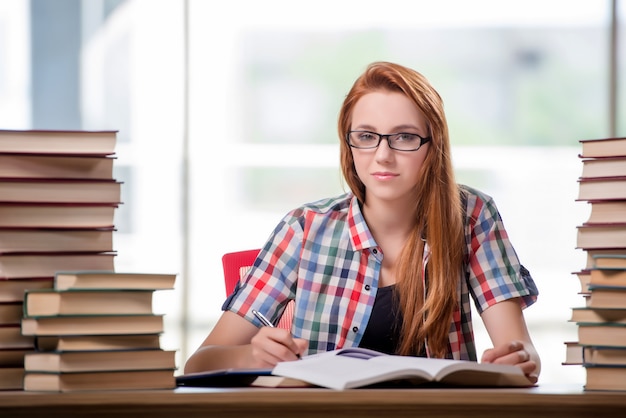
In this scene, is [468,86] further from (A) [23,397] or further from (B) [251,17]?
(A) [23,397]

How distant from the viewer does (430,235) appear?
72.3 inches

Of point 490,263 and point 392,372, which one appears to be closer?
point 392,372

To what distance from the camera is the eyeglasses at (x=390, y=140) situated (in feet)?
5.82

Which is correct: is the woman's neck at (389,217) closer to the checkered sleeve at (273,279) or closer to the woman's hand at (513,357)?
the checkered sleeve at (273,279)

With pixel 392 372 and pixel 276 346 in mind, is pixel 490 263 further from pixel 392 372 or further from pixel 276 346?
pixel 392 372

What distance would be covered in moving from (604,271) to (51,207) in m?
0.81

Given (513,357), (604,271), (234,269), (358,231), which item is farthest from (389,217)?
(604,271)

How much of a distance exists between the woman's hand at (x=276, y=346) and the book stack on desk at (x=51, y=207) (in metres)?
0.27

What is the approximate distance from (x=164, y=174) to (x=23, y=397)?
3.87m

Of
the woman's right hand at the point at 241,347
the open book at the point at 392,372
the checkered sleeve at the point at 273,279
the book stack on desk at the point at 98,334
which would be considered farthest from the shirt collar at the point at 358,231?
the book stack on desk at the point at 98,334

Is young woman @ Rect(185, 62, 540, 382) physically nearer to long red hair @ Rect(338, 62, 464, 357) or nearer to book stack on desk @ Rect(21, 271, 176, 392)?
long red hair @ Rect(338, 62, 464, 357)

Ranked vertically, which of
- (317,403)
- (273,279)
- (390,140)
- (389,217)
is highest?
(390,140)

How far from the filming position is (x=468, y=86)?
17.1 feet

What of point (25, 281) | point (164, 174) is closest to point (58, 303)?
point (25, 281)
